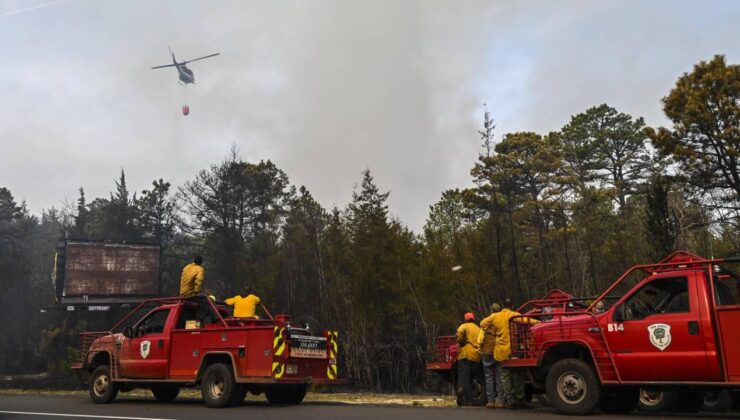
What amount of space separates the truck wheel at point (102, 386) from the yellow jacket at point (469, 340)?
7203 mm

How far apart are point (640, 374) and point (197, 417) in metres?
6.72

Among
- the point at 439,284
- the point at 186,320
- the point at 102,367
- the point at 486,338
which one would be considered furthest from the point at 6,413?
the point at 439,284

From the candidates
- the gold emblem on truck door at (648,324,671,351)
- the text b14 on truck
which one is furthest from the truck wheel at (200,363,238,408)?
the gold emblem on truck door at (648,324,671,351)

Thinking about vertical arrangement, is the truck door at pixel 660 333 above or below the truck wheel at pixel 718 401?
above

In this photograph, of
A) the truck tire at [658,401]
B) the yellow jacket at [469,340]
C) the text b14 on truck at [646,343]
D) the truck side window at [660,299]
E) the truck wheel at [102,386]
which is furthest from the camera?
the truck wheel at [102,386]

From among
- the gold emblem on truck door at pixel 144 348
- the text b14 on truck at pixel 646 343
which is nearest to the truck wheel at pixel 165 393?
the gold emblem on truck door at pixel 144 348

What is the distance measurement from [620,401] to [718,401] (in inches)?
77.0

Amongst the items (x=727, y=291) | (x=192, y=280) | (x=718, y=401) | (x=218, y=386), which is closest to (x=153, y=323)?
(x=192, y=280)

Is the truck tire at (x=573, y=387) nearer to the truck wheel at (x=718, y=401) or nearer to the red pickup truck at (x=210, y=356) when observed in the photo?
the truck wheel at (x=718, y=401)

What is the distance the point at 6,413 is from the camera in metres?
10.8

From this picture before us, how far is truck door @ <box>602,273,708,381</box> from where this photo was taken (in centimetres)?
851

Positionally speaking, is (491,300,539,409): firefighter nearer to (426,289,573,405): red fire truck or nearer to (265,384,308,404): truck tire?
(426,289,573,405): red fire truck

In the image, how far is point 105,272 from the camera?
32.7 meters

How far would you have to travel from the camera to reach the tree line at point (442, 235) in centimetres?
2689
